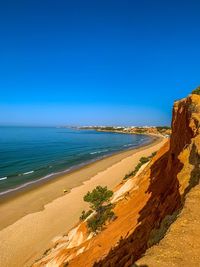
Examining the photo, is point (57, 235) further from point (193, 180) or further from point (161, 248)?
point (161, 248)

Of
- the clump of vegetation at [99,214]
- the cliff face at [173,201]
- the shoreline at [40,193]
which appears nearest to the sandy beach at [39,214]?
the shoreline at [40,193]

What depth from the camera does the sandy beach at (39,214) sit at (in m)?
23.0

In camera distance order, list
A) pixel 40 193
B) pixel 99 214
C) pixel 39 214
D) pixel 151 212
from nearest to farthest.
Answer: pixel 151 212 < pixel 99 214 < pixel 39 214 < pixel 40 193

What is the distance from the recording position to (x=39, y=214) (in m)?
31.3

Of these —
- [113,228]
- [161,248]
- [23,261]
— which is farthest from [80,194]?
[161,248]

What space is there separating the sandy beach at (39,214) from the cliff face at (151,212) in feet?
18.7

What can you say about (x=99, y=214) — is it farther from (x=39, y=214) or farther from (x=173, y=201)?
(x=39, y=214)

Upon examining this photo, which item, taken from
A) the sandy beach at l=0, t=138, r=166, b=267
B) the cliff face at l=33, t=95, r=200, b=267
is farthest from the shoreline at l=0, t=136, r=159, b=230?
the cliff face at l=33, t=95, r=200, b=267

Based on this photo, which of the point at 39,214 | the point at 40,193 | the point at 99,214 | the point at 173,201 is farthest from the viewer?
the point at 40,193

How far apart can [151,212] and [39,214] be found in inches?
805

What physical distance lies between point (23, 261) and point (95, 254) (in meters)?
9.85

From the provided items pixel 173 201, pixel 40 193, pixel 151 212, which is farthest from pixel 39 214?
pixel 173 201

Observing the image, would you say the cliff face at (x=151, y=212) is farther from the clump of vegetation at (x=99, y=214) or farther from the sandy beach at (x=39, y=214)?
the sandy beach at (x=39, y=214)

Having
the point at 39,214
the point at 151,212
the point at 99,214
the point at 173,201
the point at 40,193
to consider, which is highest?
the point at 173,201
